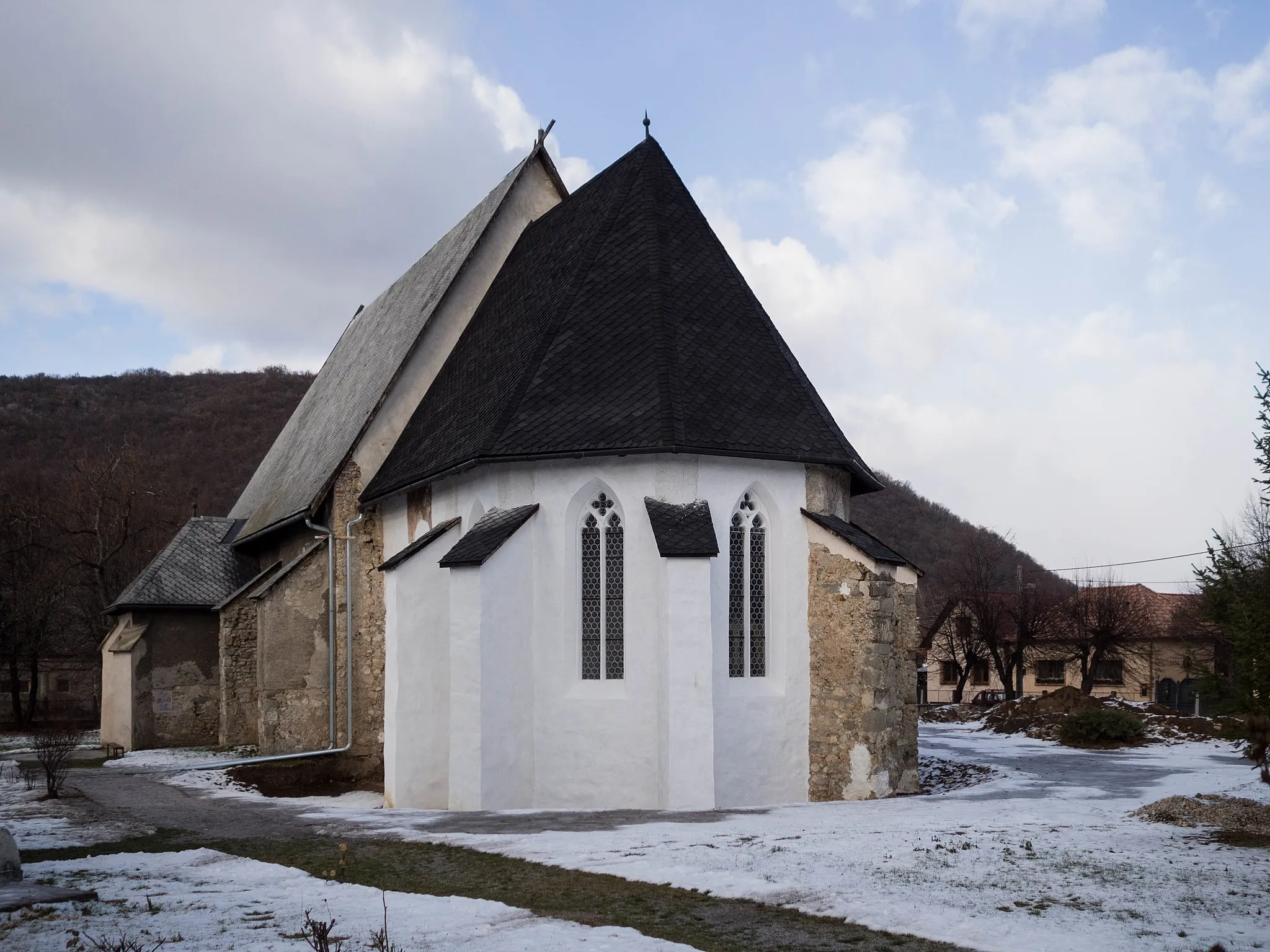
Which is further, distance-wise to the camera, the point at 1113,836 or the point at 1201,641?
the point at 1201,641

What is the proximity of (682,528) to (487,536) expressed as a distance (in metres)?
2.82

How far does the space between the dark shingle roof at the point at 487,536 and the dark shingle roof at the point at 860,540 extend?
4.09 metres

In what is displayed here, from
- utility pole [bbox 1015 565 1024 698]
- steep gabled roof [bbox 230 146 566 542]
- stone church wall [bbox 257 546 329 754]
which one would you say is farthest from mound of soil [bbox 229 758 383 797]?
utility pole [bbox 1015 565 1024 698]

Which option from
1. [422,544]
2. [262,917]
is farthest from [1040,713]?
[262,917]

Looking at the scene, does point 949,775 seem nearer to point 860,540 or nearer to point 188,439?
point 860,540

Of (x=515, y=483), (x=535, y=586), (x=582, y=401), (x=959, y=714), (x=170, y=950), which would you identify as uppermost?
(x=582, y=401)

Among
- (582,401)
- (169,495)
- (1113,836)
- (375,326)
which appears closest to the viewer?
(1113,836)

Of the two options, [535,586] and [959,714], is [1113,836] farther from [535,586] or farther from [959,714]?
[959,714]

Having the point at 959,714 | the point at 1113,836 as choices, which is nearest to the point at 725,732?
the point at 1113,836

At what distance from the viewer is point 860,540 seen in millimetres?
15906

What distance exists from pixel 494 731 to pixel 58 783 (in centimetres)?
632

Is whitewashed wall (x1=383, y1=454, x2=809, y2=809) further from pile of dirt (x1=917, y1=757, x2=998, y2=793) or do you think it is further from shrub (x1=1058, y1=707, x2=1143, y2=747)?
shrub (x1=1058, y1=707, x2=1143, y2=747)

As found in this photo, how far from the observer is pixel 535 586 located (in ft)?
52.0

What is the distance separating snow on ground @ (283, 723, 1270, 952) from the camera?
735 centimetres
